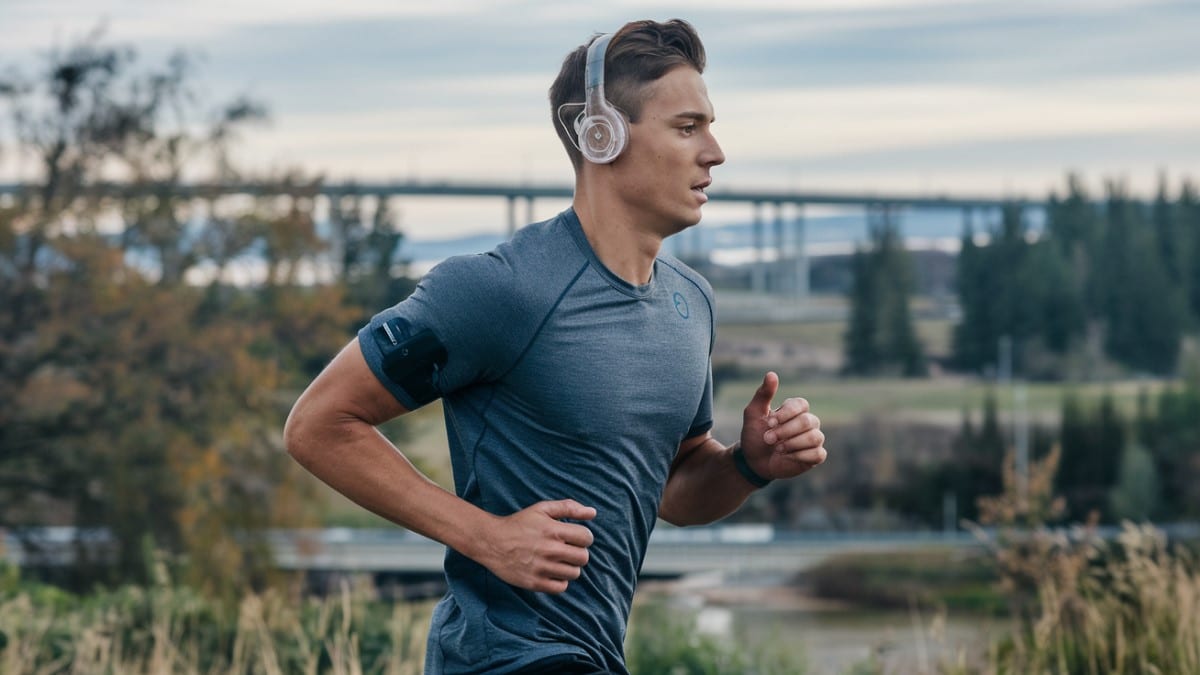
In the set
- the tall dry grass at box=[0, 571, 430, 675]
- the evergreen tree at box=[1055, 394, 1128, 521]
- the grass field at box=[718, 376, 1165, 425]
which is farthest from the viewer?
the grass field at box=[718, 376, 1165, 425]

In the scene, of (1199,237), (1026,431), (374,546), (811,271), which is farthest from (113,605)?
(811,271)

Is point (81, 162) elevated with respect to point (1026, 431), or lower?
elevated

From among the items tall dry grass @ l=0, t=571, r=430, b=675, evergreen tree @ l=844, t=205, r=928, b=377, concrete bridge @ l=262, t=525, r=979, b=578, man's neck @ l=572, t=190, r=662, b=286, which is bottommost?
concrete bridge @ l=262, t=525, r=979, b=578

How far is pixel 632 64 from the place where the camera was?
3.04m

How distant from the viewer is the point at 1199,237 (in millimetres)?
98062

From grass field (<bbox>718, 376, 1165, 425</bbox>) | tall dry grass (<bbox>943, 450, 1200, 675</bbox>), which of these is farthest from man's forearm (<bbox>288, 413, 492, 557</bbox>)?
grass field (<bbox>718, 376, 1165, 425</bbox>)

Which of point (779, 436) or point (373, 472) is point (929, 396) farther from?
point (373, 472)

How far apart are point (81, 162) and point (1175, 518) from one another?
50.1 metres

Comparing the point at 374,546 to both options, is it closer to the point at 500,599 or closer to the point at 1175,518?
the point at 1175,518

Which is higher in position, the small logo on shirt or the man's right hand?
the small logo on shirt

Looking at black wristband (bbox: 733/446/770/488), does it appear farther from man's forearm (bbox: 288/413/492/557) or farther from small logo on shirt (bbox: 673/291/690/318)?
man's forearm (bbox: 288/413/492/557)

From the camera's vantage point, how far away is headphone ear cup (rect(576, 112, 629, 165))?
2.98 metres

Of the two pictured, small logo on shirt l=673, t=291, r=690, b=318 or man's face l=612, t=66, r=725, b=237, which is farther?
small logo on shirt l=673, t=291, r=690, b=318

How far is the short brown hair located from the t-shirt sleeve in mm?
354
